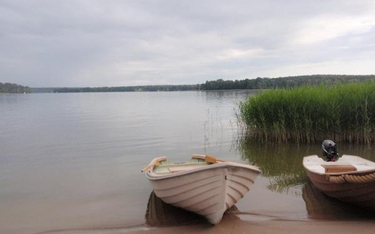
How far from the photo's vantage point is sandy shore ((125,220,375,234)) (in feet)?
19.0

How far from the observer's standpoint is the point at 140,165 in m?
11.6

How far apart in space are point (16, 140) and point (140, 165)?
9893 mm

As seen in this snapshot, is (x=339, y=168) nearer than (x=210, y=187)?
No

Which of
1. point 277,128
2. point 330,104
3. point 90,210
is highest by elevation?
point 330,104

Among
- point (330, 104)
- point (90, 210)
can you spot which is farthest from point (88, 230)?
point (330, 104)

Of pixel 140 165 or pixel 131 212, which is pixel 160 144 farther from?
pixel 131 212

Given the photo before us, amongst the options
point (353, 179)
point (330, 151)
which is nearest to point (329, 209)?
point (353, 179)

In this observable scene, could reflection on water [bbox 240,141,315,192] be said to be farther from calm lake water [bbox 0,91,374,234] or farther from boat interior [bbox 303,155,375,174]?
boat interior [bbox 303,155,375,174]

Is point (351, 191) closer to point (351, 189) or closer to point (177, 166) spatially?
point (351, 189)

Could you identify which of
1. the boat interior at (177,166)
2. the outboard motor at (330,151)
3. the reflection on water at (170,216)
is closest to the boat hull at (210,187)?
the reflection on water at (170,216)

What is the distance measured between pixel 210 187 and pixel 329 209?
9.99 ft

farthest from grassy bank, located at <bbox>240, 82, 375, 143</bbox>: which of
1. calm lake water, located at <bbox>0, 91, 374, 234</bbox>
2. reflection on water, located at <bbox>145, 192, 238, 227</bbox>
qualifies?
reflection on water, located at <bbox>145, 192, 238, 227</bbox>

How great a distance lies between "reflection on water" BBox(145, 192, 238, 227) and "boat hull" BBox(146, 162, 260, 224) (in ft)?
1.48

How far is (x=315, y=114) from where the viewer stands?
1330 cm
